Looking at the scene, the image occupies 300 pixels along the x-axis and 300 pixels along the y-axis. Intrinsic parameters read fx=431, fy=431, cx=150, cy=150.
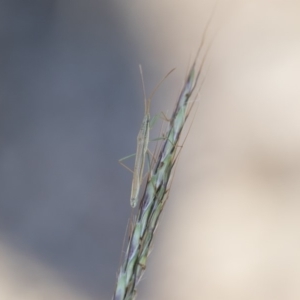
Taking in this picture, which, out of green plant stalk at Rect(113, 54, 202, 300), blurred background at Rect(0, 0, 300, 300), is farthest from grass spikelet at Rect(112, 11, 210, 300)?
Result: blurred background at Rect(0, 0, 300, 300)

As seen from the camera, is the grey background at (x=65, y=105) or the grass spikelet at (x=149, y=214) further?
the grey background at (x=65, y=105)

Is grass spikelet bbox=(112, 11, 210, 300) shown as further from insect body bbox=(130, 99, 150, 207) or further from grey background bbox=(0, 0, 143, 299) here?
grey background bbox=(0, 0, 143, 299)

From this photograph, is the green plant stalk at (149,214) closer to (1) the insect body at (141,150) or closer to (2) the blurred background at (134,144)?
(1) the insect body at (141,150)

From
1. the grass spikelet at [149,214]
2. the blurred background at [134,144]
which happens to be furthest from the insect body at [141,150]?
the blurred background at [134,144]

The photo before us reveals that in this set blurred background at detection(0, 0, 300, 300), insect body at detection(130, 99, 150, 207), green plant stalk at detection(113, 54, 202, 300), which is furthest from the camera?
blurred background at detection(0, 0, 300, 300)

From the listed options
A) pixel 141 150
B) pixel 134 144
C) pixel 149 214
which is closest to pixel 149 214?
pixel 149 214
